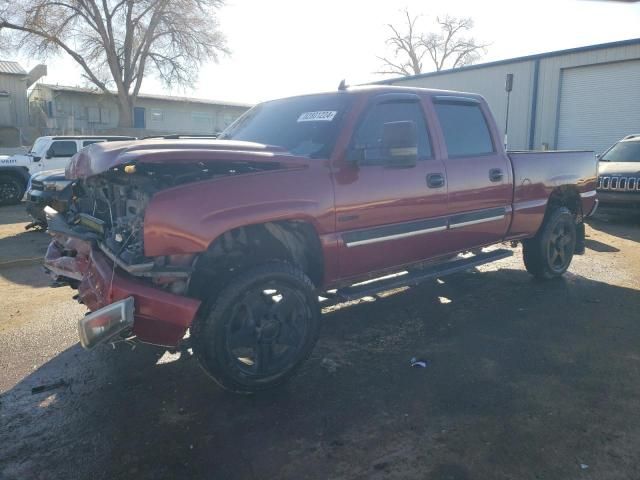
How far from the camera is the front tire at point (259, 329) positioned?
10.2 feet

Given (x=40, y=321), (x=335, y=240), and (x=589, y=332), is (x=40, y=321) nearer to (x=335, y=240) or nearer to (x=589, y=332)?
(x=335, y=240)

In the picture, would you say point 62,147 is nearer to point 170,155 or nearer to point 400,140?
point 170,155

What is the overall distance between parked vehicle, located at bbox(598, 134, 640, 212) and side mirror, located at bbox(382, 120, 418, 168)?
7690mm

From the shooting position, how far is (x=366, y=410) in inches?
125

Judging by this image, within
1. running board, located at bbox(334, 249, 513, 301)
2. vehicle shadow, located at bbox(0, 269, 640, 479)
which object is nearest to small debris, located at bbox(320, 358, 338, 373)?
vehicle shadow, located at bbox(0, 269, 640, 479)

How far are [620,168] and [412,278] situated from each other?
7704 millimetres

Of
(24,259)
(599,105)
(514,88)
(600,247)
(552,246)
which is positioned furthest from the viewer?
(514,88)

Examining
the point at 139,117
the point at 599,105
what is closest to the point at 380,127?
the point at 599,105

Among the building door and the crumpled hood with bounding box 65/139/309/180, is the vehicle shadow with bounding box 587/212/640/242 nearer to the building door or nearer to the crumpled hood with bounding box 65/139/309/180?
the crumpled hood with bounding box 65/139/309/180

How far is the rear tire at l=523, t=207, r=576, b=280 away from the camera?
5.87 metres

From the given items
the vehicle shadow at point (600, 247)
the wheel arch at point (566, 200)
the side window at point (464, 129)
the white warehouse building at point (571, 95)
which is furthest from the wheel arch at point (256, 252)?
the white warehouse building at point (571, 95)

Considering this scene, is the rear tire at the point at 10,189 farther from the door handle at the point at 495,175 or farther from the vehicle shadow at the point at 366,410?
the door handle at the point at 495,175

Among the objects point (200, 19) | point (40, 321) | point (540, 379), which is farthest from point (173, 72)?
point (540, 379)

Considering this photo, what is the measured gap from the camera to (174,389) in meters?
3.52
